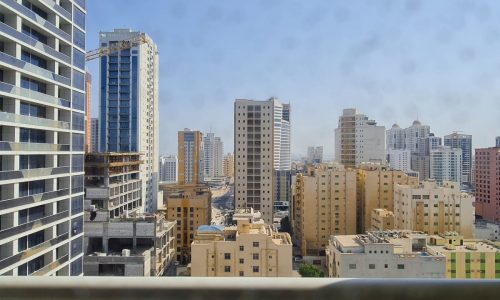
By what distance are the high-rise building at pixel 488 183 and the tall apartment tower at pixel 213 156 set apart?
16.6m

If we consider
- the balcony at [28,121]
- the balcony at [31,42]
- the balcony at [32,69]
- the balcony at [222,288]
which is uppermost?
the balcony at [31,42]

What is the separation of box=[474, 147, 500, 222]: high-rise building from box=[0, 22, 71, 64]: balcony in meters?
13.4

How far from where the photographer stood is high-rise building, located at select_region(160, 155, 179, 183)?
86.4ft

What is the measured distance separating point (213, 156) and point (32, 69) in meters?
24.8

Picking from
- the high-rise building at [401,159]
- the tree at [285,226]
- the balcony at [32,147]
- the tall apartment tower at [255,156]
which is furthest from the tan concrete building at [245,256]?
the high-rise building at [401,159]

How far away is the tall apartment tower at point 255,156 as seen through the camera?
13219 mm

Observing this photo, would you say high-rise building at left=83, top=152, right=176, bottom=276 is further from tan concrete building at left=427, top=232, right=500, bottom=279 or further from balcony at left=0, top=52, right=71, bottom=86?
tan concrete building at left=427, top=232, right=500, bottom=279

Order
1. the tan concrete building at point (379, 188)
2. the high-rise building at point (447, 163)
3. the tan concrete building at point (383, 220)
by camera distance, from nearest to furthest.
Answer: the tan concrete building at point (383, 220) < the tan concrete building at point (379, 188) < the high-rise building at point (447, 163)

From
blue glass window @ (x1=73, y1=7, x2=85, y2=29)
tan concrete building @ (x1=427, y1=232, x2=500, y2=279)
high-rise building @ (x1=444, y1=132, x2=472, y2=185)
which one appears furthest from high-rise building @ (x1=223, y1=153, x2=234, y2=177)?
blue glass window @ (x1=73, y1=7, x2=85, y2=29)

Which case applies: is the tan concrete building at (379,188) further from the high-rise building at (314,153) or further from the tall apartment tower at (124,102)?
the high-rise building at (314,153)

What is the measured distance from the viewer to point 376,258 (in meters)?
6.23

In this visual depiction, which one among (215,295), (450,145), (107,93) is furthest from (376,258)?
(450,145)

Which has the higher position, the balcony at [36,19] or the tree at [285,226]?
the balcony at [36,19]

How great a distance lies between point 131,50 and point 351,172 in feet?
25.5
